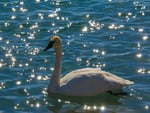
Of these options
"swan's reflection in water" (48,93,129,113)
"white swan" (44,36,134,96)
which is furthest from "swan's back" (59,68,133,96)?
"swan's reflection in water" (48,93,129,113)

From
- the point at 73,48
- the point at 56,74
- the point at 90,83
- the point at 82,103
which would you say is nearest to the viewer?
the point at 82,103

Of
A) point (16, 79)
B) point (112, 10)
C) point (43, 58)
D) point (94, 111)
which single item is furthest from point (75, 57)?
point (112, 10)

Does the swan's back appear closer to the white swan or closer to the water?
the white swan

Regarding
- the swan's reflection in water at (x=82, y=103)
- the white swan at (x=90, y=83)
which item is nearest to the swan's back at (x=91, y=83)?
the white swan at (x=90, y=83)

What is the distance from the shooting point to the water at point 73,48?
14005 mm

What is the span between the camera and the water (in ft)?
45.9

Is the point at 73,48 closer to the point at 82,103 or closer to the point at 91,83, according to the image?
the point at 91,83

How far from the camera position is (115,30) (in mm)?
18234

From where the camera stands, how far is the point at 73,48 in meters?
16.9

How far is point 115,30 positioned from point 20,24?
8.89 ft

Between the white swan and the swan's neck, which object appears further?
the swan's neck

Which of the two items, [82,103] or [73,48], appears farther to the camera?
[73,48]

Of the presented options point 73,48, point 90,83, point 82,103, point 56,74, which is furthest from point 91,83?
point 73,48

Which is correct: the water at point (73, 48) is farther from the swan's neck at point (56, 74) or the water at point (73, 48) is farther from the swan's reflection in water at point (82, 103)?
the swan's neck at point (56, 74)
